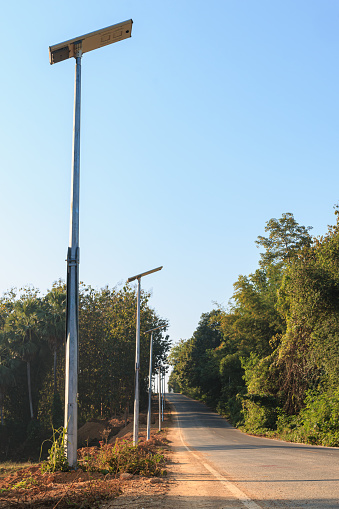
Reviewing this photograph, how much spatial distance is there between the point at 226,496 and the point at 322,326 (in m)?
22.5

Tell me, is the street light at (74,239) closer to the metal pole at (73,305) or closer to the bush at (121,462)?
the metal pole at (73,305)

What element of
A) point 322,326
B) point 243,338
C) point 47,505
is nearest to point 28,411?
point 243,338

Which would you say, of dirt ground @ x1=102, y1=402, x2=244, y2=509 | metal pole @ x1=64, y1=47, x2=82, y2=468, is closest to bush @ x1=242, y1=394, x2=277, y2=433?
dirt ground @ x1=102, y1=402, x2=244, y2=509

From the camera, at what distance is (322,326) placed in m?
28.3

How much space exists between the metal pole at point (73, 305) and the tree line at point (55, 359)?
3955 cm

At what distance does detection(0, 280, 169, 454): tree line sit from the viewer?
1897 inches

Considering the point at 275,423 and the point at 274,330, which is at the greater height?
the point at 274,330

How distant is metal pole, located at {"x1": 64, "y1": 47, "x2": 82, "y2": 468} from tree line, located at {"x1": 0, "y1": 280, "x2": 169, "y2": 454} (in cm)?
3955

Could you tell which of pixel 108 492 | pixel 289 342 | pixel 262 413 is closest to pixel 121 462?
pixel 108 492

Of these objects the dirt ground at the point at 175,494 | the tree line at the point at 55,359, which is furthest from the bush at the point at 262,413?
the dirt ground at the point at 175,494

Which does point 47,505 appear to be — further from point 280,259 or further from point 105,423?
point 280,259

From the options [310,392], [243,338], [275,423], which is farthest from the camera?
[243,338]

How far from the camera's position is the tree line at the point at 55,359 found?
158 feet

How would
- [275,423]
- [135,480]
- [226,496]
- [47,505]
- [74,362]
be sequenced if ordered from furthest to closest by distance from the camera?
[275,423] → [135,480] → [74,362] → [226,496] → [47,505]
